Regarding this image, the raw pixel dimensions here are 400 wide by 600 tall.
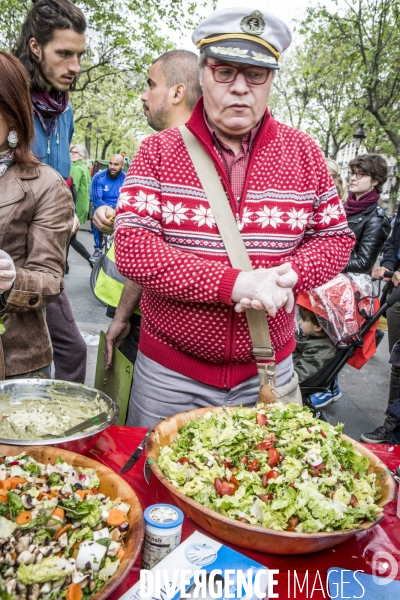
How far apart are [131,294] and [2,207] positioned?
0.72 metres

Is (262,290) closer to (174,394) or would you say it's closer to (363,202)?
(174,394)

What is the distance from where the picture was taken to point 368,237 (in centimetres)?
471

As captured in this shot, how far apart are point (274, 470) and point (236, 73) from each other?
52.7 inches

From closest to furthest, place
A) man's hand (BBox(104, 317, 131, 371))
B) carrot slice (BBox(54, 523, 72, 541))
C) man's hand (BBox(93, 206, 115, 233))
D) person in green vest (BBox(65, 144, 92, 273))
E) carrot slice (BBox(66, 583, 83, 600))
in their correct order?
1. carrot slice (BBox(66, 583, 83, 600))
2. carrot slice (BBox(54, 523, 72, 541))
3. man's hand (BBox(104, 317, 131, 371))
4. man's hand (BBox(93, 206, 115, 233))
5. person in green vest (BBox(65, 144, 92, 273))

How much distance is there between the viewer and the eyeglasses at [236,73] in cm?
177

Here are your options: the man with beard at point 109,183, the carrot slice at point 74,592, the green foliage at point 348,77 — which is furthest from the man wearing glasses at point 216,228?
the green foliage at point 348,77

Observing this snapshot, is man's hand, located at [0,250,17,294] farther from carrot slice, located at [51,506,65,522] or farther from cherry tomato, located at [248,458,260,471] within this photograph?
cherry tomato, located at [248,458,260,471]

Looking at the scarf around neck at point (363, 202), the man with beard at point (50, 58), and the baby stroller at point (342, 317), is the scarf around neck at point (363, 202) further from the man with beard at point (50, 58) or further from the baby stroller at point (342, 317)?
the man with beard at point (50, 58)

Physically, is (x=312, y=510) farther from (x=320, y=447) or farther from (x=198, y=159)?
(x=198, y=159)

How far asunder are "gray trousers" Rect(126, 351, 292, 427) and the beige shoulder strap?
21 centimetres

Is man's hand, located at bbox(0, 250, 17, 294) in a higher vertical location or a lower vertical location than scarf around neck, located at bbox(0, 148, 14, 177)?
lower

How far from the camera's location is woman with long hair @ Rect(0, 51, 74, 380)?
188cm

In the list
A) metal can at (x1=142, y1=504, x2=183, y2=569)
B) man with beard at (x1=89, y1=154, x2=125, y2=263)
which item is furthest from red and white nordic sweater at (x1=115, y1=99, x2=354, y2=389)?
man with beard at (x1=89, y1=154, x2=125, y2=263)

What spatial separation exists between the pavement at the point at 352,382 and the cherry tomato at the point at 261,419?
3073 mm
